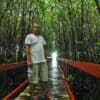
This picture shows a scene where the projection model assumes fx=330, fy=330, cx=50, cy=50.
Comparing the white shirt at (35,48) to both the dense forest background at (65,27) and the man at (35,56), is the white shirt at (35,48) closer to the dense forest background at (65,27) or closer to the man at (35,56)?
the man at (35,56)

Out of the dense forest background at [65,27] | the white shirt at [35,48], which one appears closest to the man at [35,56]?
the white shirt at [35,48]

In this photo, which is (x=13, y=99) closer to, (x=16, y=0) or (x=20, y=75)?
(x=20, y=75)

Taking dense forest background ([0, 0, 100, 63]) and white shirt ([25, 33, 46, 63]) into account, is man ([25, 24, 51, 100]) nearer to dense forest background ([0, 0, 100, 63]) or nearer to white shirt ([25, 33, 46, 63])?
white shirt ([25, 33, 46, 63])

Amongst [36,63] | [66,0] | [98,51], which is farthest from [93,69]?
[66,0]

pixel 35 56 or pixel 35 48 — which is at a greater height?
pixel 35 48

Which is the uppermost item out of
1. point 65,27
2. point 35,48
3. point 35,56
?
point 65,27

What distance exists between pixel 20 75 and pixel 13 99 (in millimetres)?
4749

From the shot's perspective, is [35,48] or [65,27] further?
[65,27]

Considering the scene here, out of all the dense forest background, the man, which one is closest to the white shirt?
the man

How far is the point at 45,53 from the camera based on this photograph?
7984 mm

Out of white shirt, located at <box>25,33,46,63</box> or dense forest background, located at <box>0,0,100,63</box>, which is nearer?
white shirt, located at <box>25,33,46,63</box>

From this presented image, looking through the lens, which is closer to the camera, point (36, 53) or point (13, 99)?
point (36, 53)

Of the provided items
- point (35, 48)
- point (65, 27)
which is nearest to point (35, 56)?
point (35, 48)

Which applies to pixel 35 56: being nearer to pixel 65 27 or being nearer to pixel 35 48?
pixel 35 48
